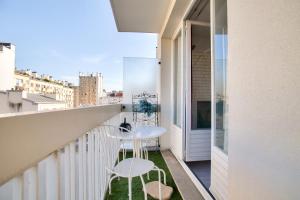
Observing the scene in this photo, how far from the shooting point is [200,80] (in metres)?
3.31

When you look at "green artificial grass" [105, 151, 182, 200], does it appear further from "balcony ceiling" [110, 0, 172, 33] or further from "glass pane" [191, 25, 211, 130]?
"balcony ceiling" [110, 0, 172, 33]

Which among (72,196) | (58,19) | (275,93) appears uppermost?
(58,19)

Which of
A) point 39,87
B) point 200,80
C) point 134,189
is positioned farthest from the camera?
point 200,80

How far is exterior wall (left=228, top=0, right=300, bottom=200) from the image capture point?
2.58 ft

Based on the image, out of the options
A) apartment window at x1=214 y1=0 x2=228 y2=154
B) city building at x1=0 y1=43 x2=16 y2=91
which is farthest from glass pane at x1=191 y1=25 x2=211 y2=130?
city building at x1=0 y1=43 x2=16 y2=91

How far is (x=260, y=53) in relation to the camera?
100cm

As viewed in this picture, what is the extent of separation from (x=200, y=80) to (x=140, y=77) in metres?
1.49

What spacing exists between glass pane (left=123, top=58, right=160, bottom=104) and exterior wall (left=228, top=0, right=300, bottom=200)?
3.01 meters

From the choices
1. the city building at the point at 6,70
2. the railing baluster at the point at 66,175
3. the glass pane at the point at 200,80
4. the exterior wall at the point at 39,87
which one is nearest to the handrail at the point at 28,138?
the railing baluster at the point at 66,175

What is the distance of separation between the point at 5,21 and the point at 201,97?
10.6 feet

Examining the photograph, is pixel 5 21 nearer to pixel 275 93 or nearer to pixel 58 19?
pixel 58 19

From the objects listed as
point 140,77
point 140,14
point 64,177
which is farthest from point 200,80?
point 64,177

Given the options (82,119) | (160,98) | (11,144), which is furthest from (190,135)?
(11,144)

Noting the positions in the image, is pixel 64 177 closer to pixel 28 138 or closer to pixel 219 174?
pixel 28 138
